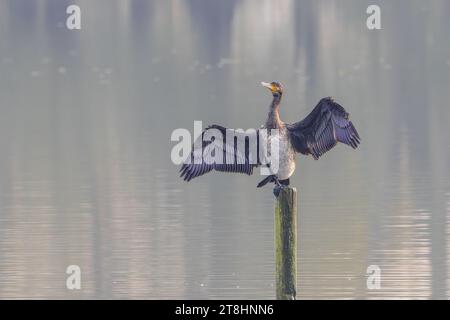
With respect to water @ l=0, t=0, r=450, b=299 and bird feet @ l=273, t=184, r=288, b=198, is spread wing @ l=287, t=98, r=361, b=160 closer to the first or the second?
bird feet @ l=273, t=184, r=288, b=198

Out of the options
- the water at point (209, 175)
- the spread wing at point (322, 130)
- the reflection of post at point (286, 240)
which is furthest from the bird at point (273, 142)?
the water at point (209, 175)

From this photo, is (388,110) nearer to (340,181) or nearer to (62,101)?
(62,101)

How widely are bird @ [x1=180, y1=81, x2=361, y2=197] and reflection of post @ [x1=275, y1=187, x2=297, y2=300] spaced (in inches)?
32.1

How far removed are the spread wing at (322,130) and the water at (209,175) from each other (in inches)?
94.2

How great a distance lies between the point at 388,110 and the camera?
53250mm

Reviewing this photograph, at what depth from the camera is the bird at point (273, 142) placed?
63.8 ft

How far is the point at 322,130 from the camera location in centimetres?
2034

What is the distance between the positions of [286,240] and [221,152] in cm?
212

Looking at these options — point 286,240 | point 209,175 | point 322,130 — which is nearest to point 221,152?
point 322,130

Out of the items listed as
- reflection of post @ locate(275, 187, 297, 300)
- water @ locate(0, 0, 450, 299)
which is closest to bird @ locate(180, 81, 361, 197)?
reflection of post @ locate(275, 187, 297, 300)

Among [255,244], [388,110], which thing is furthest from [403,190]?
[388,110]

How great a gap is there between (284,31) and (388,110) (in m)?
41.3

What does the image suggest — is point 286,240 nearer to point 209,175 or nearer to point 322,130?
point 322,130

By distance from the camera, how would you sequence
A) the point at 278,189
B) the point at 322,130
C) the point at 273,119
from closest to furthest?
1. the point at 278,189
2. the point at 273,119
3. the point at 322,130
